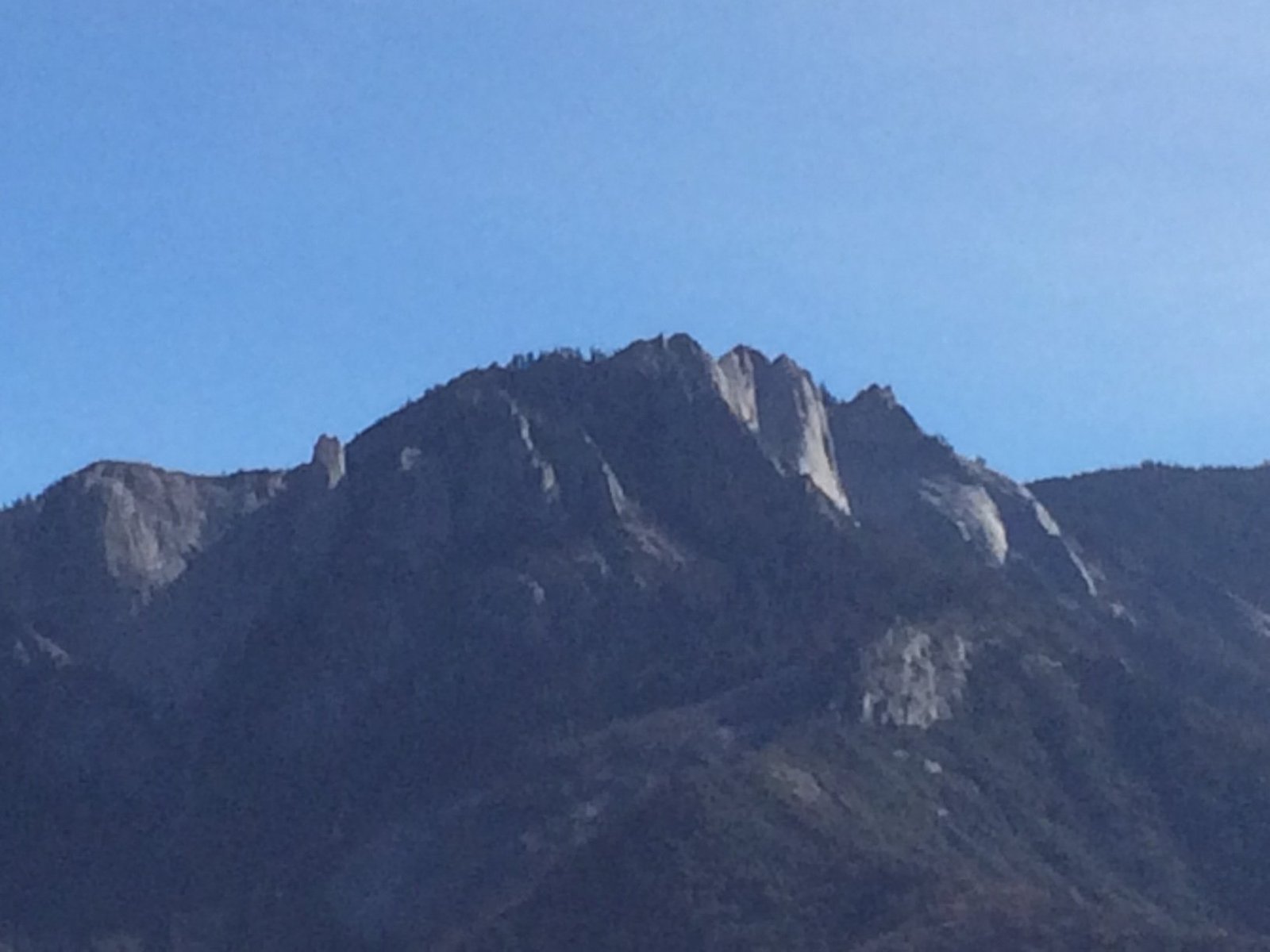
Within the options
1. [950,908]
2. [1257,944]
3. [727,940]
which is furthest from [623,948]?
[1257,944]

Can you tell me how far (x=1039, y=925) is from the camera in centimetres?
19138

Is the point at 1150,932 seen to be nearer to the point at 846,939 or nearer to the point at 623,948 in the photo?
the point at 846,939

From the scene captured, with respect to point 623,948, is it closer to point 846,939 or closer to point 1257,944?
point 846,939

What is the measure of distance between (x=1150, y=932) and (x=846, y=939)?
60.9 feet

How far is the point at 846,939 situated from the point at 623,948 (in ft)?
48.1

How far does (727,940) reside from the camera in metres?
196

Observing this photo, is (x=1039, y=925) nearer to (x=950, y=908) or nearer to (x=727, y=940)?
(x=950, y=908)

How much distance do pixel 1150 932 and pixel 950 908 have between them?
1219cm

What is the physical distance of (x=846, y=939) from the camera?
195125 mm

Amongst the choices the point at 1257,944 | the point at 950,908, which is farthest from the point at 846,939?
the point at 1257,944

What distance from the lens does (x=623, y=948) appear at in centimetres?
19988

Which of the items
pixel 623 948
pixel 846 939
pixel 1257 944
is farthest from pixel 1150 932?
pixel 623 948

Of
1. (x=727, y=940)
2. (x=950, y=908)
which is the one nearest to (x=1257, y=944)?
(x=950, y=908)

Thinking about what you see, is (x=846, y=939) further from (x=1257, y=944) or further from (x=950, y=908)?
(x=1257, y=944)
